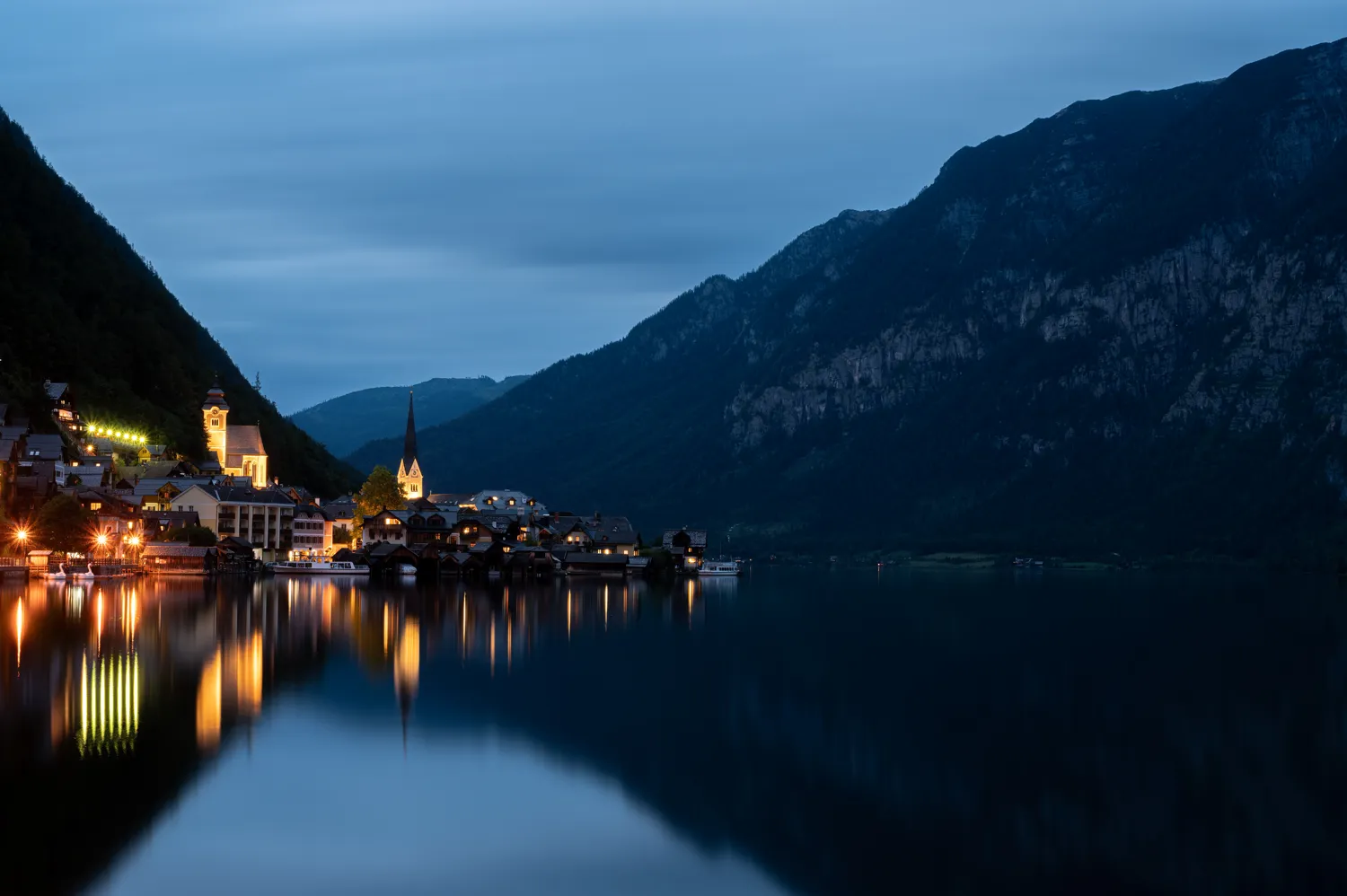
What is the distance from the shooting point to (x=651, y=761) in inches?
1356

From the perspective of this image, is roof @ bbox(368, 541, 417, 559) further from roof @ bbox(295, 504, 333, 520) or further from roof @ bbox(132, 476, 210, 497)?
roof @ bbox(132, 476, 210, 497)

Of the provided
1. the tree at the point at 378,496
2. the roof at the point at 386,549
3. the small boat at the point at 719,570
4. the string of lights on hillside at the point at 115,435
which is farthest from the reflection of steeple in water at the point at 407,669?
the small boat at the point at 719,570

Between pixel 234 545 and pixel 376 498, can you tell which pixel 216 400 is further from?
pixel 234 545

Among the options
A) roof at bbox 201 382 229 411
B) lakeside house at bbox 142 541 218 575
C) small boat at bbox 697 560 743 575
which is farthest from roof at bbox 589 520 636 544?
lakeside house at bbox 142 541 218 575

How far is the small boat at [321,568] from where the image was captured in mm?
123875

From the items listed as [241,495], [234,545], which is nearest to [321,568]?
[234,545]

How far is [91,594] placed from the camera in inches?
3167

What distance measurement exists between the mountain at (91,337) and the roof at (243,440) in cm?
352

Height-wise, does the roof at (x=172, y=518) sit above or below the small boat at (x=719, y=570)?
above

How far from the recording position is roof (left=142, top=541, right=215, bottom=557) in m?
119

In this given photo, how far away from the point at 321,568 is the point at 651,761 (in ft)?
315

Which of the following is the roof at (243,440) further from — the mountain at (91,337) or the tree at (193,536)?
the tree at (193,536)

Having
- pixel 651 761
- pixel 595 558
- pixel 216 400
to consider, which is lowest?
pixel 651 761

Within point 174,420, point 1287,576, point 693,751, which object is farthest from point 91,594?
point 1287,576
